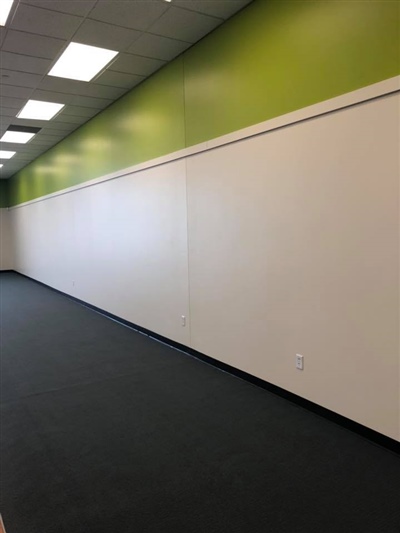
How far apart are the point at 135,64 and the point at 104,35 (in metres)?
0.84

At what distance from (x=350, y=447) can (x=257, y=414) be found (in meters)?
0.77

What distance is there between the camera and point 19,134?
7.96 meters

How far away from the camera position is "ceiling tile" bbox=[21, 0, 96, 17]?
3.40m

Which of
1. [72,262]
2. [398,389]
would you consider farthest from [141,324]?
[398,389]

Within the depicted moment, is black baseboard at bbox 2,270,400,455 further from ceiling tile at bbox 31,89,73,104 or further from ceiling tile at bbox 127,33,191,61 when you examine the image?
ceiling tile at bbox 31,89,73,104

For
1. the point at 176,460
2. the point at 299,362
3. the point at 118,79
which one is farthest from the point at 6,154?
the point at 176,460

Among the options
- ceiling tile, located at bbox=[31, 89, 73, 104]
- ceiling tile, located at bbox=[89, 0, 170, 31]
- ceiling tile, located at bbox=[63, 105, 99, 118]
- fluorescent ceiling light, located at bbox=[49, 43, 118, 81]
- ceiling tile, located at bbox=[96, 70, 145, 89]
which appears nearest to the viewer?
ceiling tile, located at bbox=[89, 0, 170, 31]

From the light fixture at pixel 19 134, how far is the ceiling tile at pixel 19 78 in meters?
2.41

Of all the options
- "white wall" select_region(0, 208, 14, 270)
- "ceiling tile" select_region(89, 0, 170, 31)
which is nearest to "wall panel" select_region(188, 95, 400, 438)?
"ceiling tile" select_region(89, 0, 170, 31)

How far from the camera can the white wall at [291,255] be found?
2678mm


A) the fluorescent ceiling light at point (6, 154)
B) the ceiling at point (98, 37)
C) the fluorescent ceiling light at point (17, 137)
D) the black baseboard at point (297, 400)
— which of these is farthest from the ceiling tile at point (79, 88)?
the fluorescent ceiling light at point (6, 154)

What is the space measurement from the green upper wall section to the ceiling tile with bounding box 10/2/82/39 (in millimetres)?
1304

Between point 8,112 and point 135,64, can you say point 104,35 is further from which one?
point 8,112

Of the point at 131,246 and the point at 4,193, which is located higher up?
the point at 4,193
